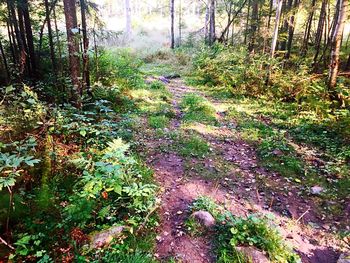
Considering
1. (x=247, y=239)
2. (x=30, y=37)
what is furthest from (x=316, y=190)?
(x=30, y=37)

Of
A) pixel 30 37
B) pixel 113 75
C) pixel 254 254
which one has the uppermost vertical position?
pixel 30 37

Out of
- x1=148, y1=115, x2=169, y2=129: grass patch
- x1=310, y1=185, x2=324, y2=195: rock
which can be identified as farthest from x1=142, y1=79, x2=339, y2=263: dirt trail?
x1=148, y1=115, x2=169, y2=129: grass patch

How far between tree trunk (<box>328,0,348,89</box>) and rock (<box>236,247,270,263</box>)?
268 inches

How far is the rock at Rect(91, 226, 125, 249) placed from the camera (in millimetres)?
3160

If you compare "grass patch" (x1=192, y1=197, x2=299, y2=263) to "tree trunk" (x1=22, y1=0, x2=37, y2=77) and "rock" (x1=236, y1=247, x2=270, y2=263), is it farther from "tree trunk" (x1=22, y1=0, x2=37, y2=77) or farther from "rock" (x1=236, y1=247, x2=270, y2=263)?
"tree trunk" (x1=22, y1=0, x2=37, y2=77)

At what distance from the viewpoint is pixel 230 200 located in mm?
4645

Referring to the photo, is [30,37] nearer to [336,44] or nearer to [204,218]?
[204,218]

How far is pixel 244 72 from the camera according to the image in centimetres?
1171

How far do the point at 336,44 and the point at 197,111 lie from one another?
182 inches

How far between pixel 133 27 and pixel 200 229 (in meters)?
41.0

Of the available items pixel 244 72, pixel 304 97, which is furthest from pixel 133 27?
pixel 304 97

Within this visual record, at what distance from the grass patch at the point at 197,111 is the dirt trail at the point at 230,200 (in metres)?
1.71

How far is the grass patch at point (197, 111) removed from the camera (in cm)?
853

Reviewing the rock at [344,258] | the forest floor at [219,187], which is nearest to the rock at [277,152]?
the forest floor at [219,187]
